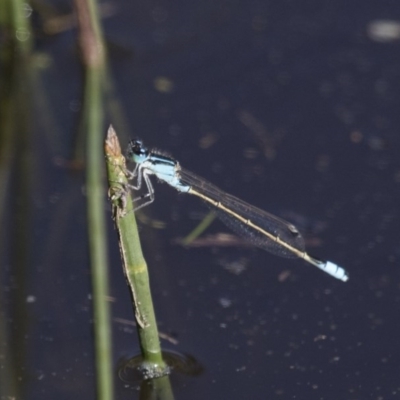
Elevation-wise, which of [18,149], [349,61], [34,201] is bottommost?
[34,201]

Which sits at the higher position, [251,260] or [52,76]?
[52,76]

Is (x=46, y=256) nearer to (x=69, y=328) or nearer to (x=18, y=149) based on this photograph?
(x=69, y=328)

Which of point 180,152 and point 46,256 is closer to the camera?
point 46,256

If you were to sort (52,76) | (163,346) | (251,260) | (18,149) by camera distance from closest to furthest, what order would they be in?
(163,346)
(251,260)
(18,149)
(52,76)

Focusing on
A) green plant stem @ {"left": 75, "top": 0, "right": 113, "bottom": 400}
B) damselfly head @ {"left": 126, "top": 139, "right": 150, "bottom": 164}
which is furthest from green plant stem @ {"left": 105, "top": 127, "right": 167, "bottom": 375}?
damselfly head @ {"left": 126, "top": 139, "right": 150, "bottom": 164}

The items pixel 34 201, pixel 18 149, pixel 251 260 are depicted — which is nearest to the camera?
pixel 251 260

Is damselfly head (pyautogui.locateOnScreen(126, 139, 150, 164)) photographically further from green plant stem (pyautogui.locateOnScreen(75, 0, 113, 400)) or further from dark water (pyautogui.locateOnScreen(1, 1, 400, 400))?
dark water (pyautogui.locateOnScreen(1, 1, 400, 400))

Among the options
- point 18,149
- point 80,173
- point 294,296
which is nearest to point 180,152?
point 80,173

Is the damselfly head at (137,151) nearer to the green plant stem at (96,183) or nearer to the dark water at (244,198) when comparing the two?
the green plant stem at (96,183)
